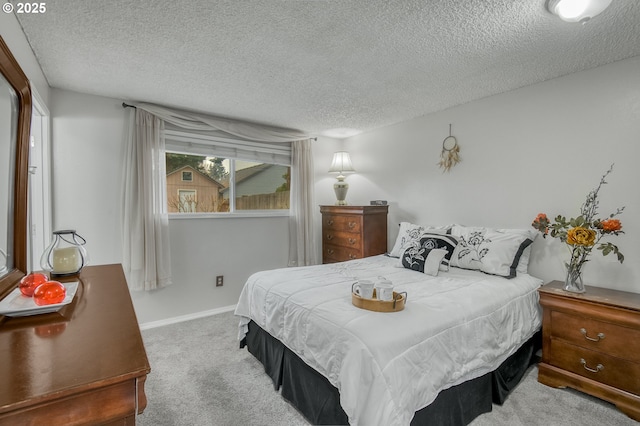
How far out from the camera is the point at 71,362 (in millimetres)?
728

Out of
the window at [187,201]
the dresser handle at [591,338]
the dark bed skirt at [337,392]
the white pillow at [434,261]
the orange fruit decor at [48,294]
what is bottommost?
the dark bed skirt at [337,392]

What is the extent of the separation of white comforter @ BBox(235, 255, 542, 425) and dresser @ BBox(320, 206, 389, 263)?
1.09m

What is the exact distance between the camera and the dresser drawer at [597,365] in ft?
5.81

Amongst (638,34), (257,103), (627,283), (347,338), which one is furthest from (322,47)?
(627,283)

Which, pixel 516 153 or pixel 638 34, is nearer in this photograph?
pixel 638 34

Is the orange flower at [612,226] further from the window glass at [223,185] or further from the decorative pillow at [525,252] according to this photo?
the window glass at [223,185]

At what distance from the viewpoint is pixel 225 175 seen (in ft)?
12.0

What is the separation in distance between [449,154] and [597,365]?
2070mm

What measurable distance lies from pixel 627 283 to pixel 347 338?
217 centimetres

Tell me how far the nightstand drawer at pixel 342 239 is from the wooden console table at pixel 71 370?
2794 mm

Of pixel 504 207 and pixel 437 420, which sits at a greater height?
pixel 504 207

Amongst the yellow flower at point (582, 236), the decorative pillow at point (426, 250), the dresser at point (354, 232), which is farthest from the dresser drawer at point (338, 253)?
the yellow flower at point (582, 236)

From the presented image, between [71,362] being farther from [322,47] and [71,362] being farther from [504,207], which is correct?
[504,207]

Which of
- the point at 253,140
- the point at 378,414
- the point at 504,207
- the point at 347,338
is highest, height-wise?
the point at 253,140
